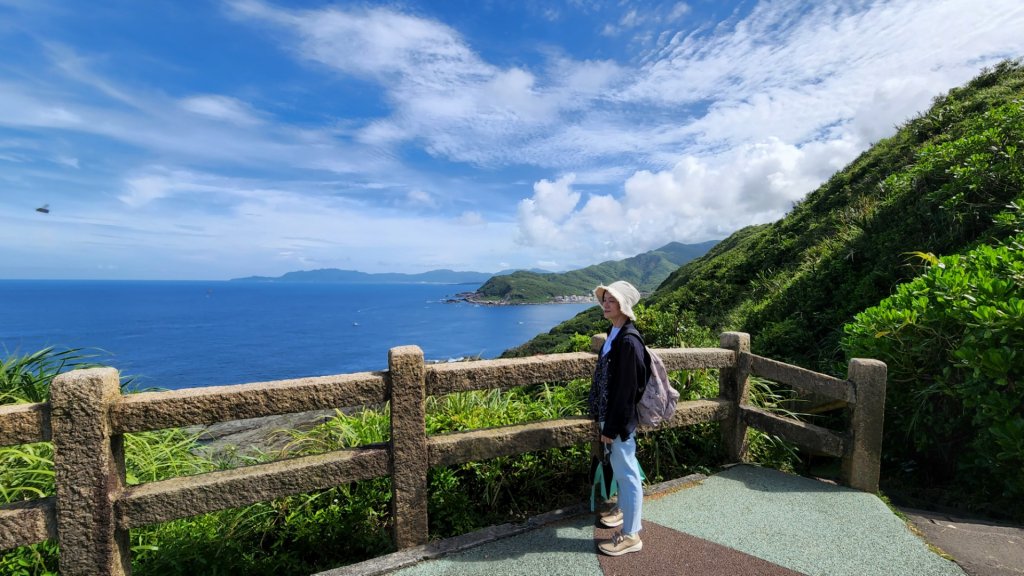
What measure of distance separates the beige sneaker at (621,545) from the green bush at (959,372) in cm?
288

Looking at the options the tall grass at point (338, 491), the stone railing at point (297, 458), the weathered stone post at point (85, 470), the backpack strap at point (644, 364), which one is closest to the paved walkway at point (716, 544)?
the stone railing at point (297, 458)

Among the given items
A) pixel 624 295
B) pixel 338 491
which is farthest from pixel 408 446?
pixel 624 295

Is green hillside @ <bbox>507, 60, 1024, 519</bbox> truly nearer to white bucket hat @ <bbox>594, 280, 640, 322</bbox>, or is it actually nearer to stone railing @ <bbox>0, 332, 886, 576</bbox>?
stone railing @ <bbox>0, 332, 886, 576</bbox>

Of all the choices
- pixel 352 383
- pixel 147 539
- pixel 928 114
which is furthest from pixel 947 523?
pixel 928 114

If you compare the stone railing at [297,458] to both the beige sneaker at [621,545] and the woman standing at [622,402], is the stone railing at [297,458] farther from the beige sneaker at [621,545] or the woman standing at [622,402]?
the beige sneaker at [621,545]

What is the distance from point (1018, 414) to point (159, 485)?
6.05m

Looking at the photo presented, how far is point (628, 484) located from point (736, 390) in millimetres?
2128

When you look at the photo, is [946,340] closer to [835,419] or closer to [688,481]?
[835,419]

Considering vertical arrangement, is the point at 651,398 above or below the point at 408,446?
above

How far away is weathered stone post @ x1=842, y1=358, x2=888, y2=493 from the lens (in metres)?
4.12

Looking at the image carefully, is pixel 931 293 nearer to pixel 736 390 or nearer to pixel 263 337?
pixel 736 390

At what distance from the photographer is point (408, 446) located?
3377mm

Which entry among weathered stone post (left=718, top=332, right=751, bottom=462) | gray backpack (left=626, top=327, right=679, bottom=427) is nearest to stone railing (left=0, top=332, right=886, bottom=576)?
weathered stone post (left=718, top=332, right=751, bottom=462)

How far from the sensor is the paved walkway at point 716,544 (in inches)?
124
